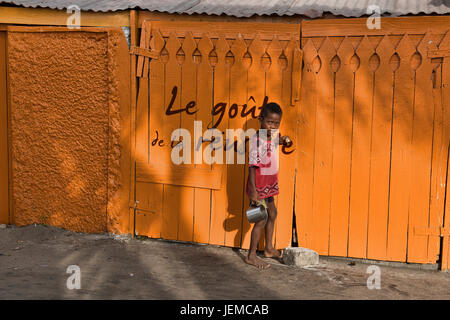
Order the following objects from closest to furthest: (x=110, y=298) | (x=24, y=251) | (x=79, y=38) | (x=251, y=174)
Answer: (x=110, y=298) → (x=251, y=174) → (x=24, y=251) → (x=79, y=38)

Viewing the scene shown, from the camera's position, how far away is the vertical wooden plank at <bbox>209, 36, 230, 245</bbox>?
16.1 feet

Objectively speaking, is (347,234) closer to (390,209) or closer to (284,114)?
(390,209)

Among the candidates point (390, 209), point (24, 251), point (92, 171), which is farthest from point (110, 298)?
point (390, 209)

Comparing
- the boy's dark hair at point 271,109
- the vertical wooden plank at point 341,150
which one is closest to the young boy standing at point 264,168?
the boy's dark hair at point 271,109

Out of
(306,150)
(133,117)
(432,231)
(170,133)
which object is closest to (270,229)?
(306,150)

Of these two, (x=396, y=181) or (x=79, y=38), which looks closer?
(x=396, y=181)

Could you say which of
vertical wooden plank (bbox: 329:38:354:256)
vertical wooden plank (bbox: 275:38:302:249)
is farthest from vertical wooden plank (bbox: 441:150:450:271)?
vertical wooden plank (bbox: 275:38:302:249)

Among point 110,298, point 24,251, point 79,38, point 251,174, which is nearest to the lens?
point 110,298

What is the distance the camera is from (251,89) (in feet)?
16.0

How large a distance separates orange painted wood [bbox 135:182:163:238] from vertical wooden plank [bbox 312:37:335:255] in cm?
161

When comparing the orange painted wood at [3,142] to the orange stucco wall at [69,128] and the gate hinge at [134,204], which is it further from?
the gate hinge at [134,204]

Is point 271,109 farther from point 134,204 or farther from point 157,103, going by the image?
point 134,204

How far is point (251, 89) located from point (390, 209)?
1.76 metres

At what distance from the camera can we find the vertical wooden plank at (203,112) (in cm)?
494
